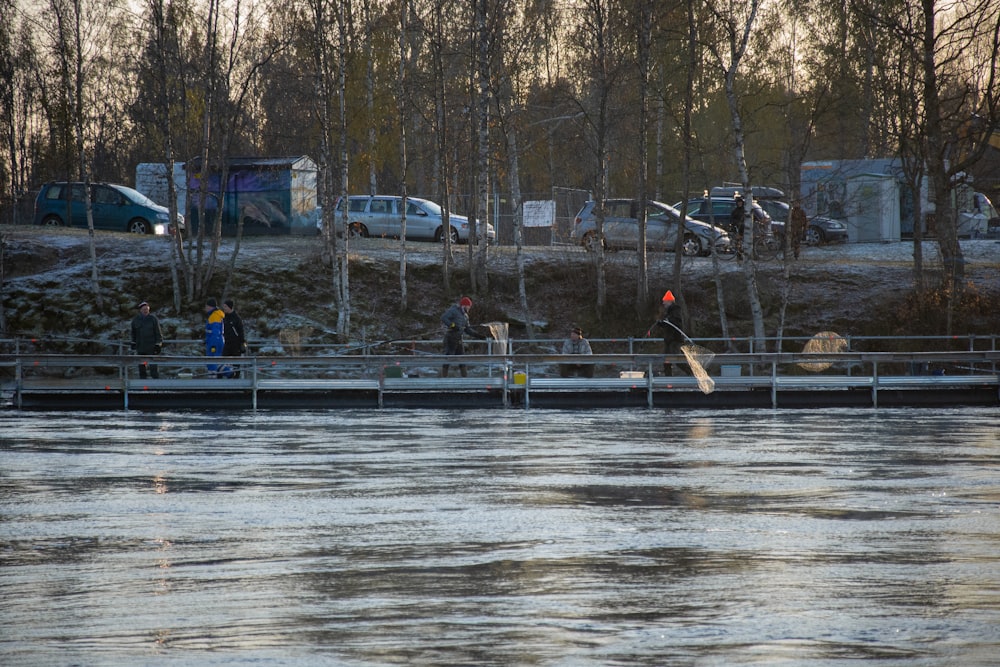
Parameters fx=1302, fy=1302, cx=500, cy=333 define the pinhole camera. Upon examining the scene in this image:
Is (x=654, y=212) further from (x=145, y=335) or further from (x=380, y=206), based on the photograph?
(x=145, y=335)

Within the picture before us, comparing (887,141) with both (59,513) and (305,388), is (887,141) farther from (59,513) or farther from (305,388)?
(59,513)

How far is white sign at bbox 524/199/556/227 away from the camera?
40.6 meters

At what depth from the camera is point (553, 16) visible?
149 feet

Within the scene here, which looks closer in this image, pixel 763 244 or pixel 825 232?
pixel 763 244

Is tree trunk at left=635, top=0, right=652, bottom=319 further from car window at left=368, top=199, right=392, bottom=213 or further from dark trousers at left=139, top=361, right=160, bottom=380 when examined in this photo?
dark trousers at left=139, top=361, right=160, bottom=380

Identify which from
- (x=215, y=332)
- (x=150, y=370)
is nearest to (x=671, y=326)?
(x=215, y=332)

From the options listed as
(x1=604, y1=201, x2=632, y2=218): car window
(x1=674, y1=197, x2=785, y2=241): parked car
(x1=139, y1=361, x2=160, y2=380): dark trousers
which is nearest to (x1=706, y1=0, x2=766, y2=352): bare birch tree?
(x1=604, y1=201, x2=632, y2=218): car window

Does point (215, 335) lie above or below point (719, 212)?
below

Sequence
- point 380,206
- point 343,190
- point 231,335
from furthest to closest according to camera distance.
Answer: point 380,206 → point 343,190 → point 231,335

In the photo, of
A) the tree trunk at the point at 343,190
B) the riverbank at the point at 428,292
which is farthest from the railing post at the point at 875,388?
the tree trunk at the point at 343,190

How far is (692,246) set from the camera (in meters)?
39.2

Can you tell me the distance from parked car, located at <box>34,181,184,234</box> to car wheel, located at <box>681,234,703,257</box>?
1683 cm

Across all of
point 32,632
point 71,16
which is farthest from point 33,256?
point 32,632

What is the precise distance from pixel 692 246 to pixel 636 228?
5.80 ft
